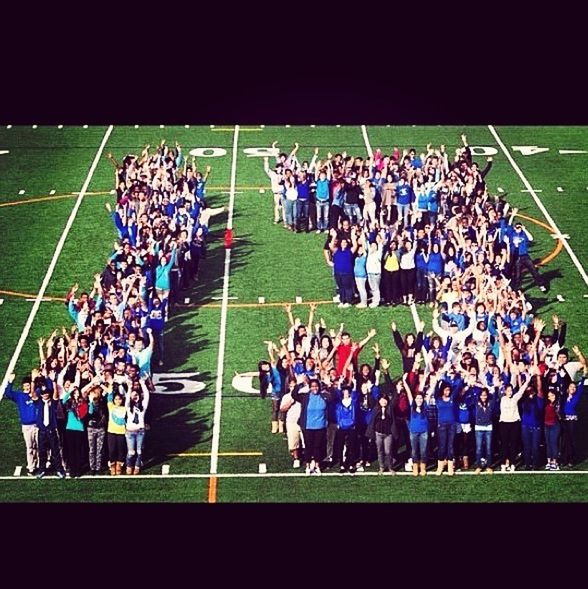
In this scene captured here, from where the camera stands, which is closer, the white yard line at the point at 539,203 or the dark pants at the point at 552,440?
the dark pants at the point at 552,440

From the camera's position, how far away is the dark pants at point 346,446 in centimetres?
1678

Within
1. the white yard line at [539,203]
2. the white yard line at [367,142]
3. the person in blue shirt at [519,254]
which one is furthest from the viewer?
the white yard line at [367,142]

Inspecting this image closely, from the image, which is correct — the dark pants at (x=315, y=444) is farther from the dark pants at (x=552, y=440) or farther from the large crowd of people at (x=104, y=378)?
the dark pants at (x=552, y=440)

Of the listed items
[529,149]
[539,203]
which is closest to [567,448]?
[539,203]

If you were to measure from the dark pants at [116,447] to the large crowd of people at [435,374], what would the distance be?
178cm

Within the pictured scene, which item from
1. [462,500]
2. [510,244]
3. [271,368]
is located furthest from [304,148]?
[462,500]

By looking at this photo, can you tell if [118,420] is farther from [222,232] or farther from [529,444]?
[222,232]

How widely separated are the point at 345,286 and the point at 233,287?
200cm

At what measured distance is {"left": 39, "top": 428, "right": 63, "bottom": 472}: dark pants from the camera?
659 inches

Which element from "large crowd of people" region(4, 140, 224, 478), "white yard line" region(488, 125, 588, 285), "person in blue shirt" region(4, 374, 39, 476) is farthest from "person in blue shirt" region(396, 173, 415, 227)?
"person in blue shirt" region(4, 374, 39, 476)

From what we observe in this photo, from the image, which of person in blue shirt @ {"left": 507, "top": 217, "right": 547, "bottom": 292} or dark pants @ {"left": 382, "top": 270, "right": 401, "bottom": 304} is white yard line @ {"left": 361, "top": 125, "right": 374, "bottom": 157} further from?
dark pants @ {"left": 382, "top": 270, "right": 401, "bottom": 304}

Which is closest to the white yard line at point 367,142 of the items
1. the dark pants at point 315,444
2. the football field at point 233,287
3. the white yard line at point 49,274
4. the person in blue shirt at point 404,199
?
the football field at point 233,287

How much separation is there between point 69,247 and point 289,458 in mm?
8361

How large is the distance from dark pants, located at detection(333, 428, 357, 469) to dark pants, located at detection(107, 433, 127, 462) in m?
2.28
